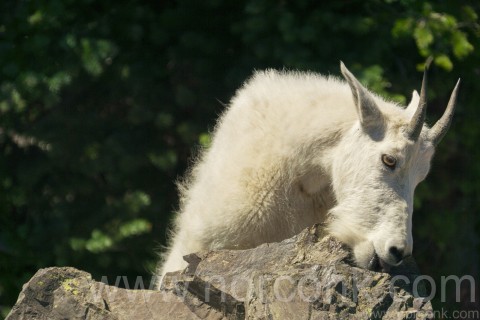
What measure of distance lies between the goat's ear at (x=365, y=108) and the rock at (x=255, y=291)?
877mm

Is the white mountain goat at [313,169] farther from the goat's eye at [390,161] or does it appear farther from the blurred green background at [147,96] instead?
the blurred green background at [147,96]

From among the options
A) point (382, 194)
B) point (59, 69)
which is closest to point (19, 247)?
point (59, 69)

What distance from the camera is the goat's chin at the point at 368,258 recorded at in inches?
202

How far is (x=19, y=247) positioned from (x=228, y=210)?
374cm

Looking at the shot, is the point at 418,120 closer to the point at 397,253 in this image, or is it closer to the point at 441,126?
the point at 441,126

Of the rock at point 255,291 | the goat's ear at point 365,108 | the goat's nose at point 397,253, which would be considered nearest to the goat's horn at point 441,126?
the goat's ear at point 365,108

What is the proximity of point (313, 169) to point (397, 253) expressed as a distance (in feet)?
2.93

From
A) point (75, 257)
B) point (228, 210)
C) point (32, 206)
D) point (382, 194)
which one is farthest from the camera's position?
point (32, 206)

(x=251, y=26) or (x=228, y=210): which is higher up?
(x=251, y=26)

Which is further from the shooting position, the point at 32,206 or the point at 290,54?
the point at 32,206

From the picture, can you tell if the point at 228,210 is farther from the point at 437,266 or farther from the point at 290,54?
the point at 437,266

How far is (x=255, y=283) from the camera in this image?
4.55 m

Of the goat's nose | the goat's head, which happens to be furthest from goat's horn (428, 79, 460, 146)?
the goat's nose

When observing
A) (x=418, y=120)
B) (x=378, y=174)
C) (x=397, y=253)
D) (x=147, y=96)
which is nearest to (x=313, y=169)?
(x=378, y=174)
